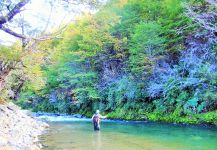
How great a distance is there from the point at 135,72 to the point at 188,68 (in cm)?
568

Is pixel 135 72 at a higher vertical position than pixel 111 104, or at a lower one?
higher

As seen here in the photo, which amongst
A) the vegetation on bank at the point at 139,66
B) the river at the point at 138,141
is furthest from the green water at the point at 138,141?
the vegetation on bank at the point at 139,66

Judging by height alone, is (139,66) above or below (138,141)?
above

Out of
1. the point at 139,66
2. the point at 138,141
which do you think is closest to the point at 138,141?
the point at 138,141

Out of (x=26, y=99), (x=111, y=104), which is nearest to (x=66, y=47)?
(x=26, y=99)

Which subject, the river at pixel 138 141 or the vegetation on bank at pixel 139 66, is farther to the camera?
the vegetation on bank at pixel 139 66

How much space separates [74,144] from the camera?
1273 cm

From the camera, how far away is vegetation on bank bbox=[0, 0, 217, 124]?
1969 centimetres

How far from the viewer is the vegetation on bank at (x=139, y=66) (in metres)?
19.7

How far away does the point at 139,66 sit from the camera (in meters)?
24.9

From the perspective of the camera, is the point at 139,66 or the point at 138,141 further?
the point at 139,66

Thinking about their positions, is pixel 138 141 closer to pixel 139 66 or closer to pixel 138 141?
pixel 138 141

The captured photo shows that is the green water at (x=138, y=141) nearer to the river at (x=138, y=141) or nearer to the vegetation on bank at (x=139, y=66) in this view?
the river at (x=138, y=141)

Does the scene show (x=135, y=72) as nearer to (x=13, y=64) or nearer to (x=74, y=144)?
(x=13, y=64)
